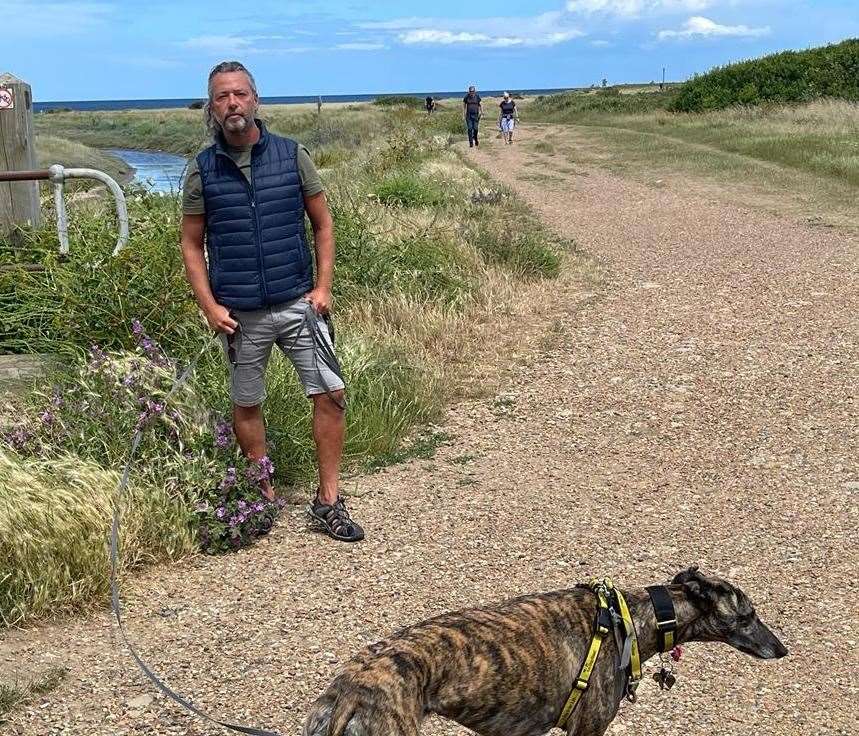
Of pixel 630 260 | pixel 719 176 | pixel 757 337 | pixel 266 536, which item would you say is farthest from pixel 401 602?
pixel 719 176

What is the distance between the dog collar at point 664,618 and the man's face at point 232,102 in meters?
2.58

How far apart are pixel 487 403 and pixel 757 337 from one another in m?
2.82

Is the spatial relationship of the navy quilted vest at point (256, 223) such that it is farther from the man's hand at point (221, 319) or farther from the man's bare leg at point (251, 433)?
the man's bare leg at point (251, 433)

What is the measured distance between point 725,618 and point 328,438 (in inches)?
86.8

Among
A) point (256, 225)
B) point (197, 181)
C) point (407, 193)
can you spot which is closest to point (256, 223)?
point (256, 225)

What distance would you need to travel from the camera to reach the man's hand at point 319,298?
4.64 metres

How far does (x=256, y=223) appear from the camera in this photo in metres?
4.40

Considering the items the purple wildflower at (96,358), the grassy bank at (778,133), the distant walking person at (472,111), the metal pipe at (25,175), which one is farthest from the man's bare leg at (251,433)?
the distant walking person at (472,111)

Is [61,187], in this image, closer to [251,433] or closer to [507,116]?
[251,433]

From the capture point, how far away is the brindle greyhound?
8.06 ft

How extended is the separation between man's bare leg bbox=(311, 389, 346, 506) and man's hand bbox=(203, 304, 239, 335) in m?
0.55

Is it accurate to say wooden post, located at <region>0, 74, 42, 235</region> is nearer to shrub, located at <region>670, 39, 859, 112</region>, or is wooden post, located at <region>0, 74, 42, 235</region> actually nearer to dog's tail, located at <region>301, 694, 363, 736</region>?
dog's tail, located at <region>301, 694, 363, 736</region>

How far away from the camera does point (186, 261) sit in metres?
4.53

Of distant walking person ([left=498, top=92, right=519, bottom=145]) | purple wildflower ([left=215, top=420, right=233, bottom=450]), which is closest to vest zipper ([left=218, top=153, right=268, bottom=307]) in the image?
purple wildflower ([left=215, top=420, right=233, bottom=450])
